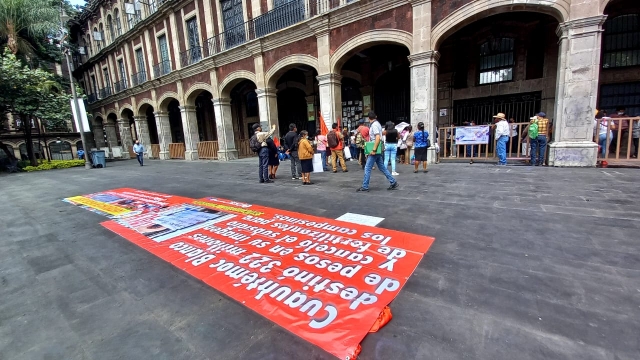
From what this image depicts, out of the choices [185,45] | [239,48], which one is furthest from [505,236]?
[185,45]

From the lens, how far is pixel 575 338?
5.82 ft

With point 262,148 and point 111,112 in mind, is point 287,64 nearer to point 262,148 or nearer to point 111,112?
point 262,148

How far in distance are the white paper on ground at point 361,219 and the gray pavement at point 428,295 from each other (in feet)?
0.63

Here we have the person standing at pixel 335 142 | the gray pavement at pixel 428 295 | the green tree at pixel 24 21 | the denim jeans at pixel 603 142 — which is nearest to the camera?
the gray pavement at pixel 428 295

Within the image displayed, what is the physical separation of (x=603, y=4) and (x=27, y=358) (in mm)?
11729

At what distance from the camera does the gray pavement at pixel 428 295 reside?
182cm

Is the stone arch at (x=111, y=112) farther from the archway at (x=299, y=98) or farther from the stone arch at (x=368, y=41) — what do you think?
the stone arch at (x=368, y=41)

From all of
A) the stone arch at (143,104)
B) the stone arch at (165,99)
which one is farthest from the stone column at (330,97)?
the stone arch at (143,104)

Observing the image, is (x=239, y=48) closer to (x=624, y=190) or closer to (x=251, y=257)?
(x=251, y=257)

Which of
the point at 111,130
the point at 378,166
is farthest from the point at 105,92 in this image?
the point at 378,166

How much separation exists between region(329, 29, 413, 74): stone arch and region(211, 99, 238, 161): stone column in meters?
7.77

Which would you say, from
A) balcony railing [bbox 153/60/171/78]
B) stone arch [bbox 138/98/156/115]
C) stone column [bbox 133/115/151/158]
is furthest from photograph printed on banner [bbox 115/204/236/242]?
stone column [bbox 133/115/151/158]

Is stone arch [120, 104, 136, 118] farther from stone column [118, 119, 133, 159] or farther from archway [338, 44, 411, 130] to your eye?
archway [338, 44, 411, 130]

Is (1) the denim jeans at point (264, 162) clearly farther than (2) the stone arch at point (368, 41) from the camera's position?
No
